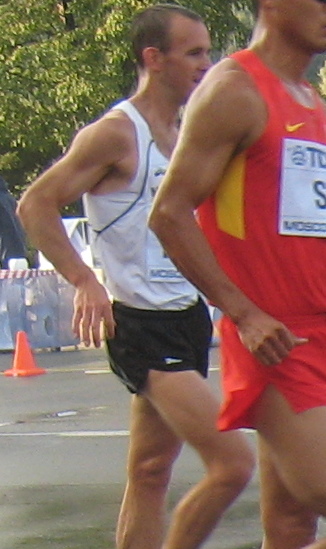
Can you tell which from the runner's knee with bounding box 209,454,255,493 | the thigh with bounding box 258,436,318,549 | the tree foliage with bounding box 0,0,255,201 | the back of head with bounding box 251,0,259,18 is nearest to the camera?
the back of head with bounding box 251,0,259,18

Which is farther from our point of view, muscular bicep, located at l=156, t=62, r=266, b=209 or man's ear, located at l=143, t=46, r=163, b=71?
man's ear, located at l=143, t=46, r=163, b=71

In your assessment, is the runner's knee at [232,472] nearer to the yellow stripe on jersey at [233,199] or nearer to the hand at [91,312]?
the hand at [91,312]

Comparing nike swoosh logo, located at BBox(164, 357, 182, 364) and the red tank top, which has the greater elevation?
the red tank top

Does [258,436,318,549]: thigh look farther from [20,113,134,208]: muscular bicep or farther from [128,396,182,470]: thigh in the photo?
[20,113,134,208]: muscular bicep

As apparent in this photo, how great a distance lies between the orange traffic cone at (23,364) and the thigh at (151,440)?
29.0 feet

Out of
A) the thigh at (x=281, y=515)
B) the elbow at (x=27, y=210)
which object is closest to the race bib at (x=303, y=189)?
the thigh at (x=281, y=515)

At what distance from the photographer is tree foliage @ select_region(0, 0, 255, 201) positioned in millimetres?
27812

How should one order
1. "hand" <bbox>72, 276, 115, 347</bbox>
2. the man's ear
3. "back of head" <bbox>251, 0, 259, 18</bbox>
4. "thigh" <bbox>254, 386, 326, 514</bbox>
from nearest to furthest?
"thigh" <bbox>254, 386, 326, 514</bbox> < "back of head" <bbox>251, 0, 259, 18</bbox> < "hand" <bbox>72, 276, 115, 347</bbox> < the man's ear

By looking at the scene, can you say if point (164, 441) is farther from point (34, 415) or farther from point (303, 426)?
point (34, 415)

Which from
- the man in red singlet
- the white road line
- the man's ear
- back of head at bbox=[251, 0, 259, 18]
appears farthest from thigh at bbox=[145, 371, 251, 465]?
the white road line

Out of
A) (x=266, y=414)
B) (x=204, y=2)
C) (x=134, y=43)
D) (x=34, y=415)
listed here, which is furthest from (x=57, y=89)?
(x=266, y=414)

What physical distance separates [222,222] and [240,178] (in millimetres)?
123

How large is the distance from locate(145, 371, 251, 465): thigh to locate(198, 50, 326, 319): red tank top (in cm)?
94

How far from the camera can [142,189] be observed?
199 inches
